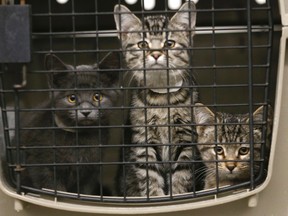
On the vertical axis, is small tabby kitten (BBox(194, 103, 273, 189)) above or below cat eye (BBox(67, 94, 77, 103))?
below

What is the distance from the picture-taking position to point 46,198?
6.28 ft

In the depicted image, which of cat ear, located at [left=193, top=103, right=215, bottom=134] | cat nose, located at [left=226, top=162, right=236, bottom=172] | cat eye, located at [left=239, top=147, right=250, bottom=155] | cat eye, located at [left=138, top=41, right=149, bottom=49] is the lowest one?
cat nose, located at [left=226, top=162, right=236, bottom=172]

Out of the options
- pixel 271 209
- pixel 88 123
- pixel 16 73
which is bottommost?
pixel 271 209

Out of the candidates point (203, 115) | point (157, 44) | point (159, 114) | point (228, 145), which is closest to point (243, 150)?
point (228, 145)

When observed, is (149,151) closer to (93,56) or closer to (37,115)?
(37,115)

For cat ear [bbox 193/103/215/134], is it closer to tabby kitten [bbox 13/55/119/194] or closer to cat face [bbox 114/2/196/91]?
cat face [bbox 114/2/196/91]

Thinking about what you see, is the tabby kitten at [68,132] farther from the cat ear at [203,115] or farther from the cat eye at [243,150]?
the cat eye at [243,150]

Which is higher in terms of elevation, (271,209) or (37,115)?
(37,115)

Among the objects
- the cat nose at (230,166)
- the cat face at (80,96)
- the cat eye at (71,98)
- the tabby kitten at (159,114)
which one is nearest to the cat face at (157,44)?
the tabby kitten at (159,114)

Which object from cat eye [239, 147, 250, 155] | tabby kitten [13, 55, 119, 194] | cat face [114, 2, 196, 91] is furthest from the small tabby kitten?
tabby kitten [13, 55, 119, 194]

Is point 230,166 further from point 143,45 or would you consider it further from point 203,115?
point 143,45

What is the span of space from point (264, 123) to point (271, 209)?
0.82 feet

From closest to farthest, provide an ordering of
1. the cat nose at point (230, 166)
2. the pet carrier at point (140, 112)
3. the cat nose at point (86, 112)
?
the pet carrier at point (140, 112) < the cat nose at point (230, 166) < the cat nose at point (86, 112)

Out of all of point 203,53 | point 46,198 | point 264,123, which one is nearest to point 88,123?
point 46,198
